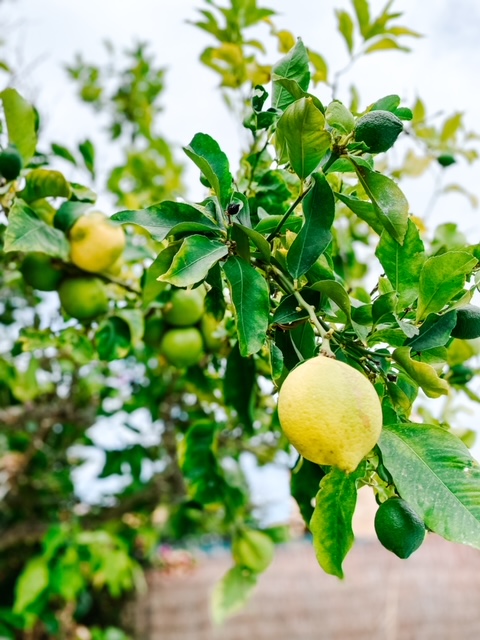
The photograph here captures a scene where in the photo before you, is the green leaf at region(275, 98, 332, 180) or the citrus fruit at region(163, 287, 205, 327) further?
the citrus fruit at region(163, 287, 205, 327)

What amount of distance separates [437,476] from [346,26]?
40.4 inches

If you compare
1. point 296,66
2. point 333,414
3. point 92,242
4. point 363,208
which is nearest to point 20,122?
point 92,242

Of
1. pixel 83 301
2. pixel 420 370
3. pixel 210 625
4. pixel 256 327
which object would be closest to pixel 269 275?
pixel 256 327

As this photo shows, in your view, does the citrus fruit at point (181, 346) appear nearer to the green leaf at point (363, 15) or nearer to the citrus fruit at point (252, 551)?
the citrus fruit at point (252, 551)

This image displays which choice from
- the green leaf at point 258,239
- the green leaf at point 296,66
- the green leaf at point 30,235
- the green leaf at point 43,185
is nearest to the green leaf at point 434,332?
the green leaf at point 258,239

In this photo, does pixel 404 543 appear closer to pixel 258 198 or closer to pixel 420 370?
pixel 420 370

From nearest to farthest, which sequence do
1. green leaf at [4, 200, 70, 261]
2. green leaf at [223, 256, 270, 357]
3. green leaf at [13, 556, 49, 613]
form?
green leaf at [223, 256, 270, 357] → green leaf at [4, 200, 70, 261] → green leaf at [13, 556, 49, 613]

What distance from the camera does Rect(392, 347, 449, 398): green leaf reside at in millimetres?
528

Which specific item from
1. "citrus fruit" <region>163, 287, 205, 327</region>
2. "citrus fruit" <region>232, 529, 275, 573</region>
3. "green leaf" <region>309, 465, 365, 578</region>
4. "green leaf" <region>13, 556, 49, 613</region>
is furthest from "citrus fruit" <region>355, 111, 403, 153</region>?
"green leaf" <region>13, 556, 49, 613</region>

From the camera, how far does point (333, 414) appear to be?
49 cm

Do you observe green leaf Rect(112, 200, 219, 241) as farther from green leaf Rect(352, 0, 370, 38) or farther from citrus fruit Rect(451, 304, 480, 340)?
green leaf Rect(352, 0, 370, 38)

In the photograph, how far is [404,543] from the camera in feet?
1.78

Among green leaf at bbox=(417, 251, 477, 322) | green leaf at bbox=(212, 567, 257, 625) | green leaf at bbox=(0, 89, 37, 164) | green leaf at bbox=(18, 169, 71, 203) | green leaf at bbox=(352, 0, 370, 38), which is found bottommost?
green leaf at bbox=(212, 567, 257, 625)

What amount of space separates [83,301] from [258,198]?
0.36 m
